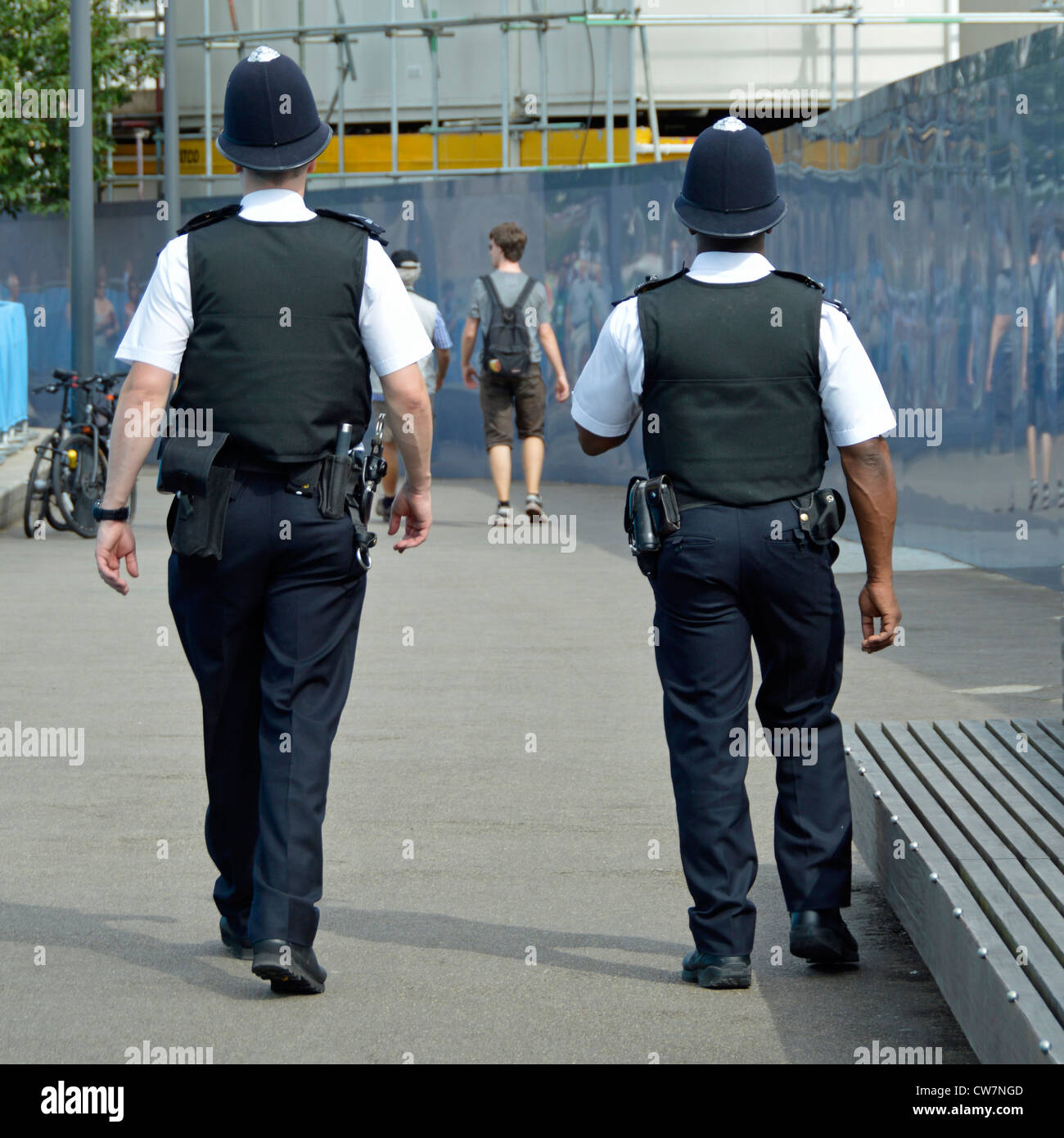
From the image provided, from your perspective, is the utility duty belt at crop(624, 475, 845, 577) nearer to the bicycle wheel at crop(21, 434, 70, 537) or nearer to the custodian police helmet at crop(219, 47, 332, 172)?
the custodian police helmet at crop(219, 47, 332, 172)

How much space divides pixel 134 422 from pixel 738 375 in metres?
1.35

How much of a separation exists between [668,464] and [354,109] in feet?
68.7

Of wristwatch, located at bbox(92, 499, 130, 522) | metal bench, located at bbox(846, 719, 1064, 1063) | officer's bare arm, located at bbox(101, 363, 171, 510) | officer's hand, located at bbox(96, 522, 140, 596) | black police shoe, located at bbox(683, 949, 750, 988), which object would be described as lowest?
black police shoe, located at bbox(683, 949, 750, 988)

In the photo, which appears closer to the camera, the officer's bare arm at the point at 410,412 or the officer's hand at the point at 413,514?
the officer's bare arm at the point at 410,412

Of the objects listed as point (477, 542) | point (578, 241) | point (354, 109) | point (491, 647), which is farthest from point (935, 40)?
point (491, 647)

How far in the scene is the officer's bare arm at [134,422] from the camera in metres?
4.37

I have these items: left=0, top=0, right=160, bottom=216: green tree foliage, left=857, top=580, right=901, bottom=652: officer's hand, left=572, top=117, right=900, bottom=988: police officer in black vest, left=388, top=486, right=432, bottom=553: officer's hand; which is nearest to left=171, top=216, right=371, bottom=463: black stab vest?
left=388, top=486, right=432, bottom=553: officer's hand

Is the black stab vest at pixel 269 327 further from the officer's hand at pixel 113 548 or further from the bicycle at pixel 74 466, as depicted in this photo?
the bicycle at pixel 74 466

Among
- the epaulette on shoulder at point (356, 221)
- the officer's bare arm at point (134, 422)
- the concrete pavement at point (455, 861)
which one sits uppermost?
the epaulette on shoulder at point (356, 221)

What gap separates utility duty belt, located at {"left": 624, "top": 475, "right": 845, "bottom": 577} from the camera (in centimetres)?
446

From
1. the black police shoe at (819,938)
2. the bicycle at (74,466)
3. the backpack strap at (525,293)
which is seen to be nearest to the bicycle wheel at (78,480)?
the bicycle at (74,466)

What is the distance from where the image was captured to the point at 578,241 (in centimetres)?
1839

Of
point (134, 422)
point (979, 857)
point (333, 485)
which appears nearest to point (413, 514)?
point (333, 485)
